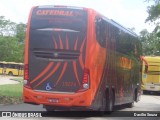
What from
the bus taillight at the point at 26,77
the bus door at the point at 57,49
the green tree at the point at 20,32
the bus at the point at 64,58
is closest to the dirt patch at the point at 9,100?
the bus taillight at the point at 26,77

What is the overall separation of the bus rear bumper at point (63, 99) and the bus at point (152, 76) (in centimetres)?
2886

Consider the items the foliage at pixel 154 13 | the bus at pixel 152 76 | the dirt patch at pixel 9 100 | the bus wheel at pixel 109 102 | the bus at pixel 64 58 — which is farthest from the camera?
the bus at pixel 152 76

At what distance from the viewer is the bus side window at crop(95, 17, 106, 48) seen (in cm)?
1610

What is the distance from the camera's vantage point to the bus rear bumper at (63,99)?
15352 mm

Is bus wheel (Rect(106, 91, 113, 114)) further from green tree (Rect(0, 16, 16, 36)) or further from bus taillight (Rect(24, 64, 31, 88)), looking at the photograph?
green tree (Rect(0, 16, 16, 36))

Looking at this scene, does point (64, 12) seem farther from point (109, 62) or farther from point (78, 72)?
point (109, 62)

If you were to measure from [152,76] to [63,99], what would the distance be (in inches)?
1168

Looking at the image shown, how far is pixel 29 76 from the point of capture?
15875 millimetres

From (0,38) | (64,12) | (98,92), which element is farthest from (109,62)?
(0,38)

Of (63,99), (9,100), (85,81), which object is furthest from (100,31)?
(9,100)

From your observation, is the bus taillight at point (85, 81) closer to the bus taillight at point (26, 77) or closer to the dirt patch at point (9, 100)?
the bus taillight at point (26, 77)

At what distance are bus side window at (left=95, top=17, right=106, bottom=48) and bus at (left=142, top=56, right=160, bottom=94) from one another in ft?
89.5

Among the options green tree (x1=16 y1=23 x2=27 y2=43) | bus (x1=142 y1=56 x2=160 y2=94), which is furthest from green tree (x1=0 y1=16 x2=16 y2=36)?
bus (x1=142 y1=56 x2=160 y2=94)

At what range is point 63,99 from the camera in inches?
607
